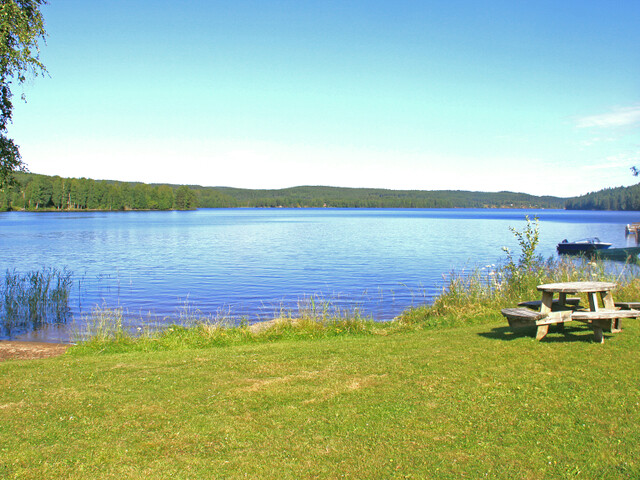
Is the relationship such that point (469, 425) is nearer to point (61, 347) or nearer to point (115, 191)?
point (61, 347)

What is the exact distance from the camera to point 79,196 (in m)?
131

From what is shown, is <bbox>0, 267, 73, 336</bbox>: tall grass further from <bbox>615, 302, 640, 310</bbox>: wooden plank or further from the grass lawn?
<bbox>615, 302, 640, 310</bbox>: wooden plank

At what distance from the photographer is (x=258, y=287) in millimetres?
22359

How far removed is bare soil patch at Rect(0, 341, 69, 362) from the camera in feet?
31.2

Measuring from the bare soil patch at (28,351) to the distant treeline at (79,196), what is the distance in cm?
11367

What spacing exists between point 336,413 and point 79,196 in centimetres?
14140

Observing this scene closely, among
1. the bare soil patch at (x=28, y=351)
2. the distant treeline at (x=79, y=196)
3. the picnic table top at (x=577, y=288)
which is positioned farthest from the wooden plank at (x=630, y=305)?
the distant treeline at (x=79, y=196)

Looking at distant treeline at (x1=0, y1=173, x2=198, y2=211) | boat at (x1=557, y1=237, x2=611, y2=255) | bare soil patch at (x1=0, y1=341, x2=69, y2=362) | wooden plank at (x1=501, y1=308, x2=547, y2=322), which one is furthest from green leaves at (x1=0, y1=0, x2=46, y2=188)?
distant treeline at (x1=0, y1=173, x2=198, y2=211)

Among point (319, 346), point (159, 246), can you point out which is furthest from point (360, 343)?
point (159, 246)

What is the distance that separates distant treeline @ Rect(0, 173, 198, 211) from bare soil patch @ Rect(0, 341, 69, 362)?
114 meters

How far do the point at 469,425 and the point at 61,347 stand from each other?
28.0 ft

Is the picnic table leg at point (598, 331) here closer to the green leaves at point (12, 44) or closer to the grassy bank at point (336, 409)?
the grassy bank at point (336, 409)

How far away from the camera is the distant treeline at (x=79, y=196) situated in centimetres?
12219

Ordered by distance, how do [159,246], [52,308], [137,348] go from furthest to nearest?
[159,246], [52,308], [137,348]
